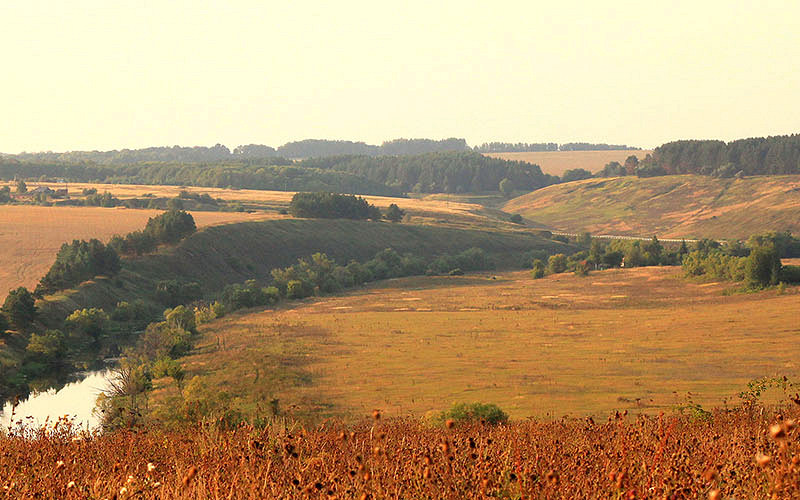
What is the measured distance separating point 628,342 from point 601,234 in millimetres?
142869

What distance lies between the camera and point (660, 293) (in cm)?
8919

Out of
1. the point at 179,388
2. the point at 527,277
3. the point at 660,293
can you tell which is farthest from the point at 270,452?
the point at 527,277

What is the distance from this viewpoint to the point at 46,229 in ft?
384

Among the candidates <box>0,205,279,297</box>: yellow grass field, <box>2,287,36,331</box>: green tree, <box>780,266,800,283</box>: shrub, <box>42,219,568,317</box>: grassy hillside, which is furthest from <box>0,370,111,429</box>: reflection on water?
<box>780,266,800,283</box>: shrub

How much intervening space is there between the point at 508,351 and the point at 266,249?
76860 mm

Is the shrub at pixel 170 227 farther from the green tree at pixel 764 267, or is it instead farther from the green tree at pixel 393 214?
the green tree at pixel 764 267

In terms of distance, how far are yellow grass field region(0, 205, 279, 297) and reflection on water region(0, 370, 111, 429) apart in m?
33.1

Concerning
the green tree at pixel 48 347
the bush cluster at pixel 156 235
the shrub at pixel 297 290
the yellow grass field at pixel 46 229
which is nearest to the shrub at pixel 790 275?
the shrub at pixel 297 290

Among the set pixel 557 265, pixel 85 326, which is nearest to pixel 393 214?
pixel 557 265

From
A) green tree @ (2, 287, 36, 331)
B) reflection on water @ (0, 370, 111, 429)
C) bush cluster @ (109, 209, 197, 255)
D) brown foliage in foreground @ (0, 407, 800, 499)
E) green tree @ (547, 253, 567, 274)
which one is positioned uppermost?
brown foliage in foreground @ (0, 407, 800, 499)

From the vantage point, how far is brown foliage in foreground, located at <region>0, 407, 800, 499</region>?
5730 millimetres

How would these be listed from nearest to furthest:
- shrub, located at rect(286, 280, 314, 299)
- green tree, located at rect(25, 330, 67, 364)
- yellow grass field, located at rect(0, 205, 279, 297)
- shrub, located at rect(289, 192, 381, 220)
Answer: green tree, located at rect(25, 330, 67, 364)
yellow grass field, located at rect(0, 205, 279, 297)
shrub, located at rect(286, 280, 314, 299)
shrub, located at rect(289, 192, 381, 220)

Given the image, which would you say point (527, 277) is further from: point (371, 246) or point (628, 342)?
point (628, 342)

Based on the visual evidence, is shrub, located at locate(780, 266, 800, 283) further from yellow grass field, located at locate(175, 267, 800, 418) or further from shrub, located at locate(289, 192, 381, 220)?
shrub, located at locate(289, 192, 381, 220)
